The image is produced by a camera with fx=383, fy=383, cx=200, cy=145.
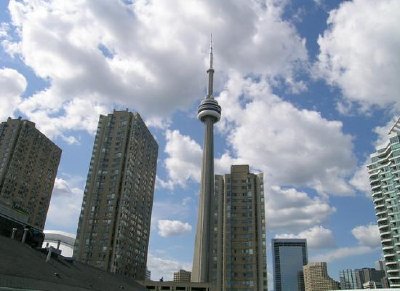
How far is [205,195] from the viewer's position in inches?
5669

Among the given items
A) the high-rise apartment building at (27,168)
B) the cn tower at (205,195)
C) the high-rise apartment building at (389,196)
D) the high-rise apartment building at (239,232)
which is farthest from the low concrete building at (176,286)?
the high-rise apartment building at (27,168)

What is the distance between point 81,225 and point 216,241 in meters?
48.9

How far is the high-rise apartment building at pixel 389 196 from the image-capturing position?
123012 millimetres

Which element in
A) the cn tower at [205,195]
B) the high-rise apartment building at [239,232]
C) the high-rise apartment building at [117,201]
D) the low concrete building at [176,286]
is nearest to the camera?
the low concrete building at [176,286]

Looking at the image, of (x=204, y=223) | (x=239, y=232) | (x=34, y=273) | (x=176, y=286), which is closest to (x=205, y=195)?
(x=204, y=223)

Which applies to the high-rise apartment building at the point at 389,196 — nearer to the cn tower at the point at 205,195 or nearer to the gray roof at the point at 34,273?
the cn tower at the point at 205,195

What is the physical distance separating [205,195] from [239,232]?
18.4 m

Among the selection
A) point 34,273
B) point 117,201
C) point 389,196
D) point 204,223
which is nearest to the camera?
point 34,273

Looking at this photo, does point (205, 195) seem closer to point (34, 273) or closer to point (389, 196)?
point (389, 196)

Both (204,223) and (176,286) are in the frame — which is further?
(204,223)

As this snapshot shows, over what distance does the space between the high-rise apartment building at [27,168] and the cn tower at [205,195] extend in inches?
2803

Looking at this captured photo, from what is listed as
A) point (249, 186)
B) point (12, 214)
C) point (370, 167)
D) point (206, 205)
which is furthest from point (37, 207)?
point (370, 167)

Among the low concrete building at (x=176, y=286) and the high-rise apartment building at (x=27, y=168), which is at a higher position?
the high-rise apartment building at (x=27, y=168)

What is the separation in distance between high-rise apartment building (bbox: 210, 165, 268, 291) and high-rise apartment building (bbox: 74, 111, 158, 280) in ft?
90.4
